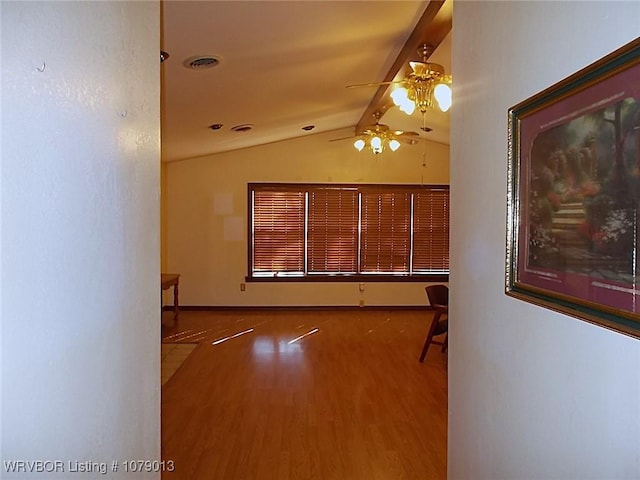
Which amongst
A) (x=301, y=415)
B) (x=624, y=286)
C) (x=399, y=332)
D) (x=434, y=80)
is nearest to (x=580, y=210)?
(x=624, y=286)

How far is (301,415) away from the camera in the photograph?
3.19 meters

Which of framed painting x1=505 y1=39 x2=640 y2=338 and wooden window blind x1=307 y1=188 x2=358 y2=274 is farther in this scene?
wooden window blind x1=307 y1=188 x2=358 y2=274

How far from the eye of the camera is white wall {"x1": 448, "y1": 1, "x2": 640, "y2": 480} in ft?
2.95

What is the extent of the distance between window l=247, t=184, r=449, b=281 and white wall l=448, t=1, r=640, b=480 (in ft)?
17.5

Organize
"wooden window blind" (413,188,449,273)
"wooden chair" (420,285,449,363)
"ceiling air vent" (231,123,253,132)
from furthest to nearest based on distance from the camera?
"wooden window blind" (413,188,449,273)
"ceiling air vent" (231,123,253,132)
"wooden chair" (420,285,449,363)

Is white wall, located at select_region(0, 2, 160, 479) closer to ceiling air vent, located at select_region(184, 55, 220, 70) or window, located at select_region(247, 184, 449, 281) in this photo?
ceiling air vent, located at select_region(184, 55, 220, 70)

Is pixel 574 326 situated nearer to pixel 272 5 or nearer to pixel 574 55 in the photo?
pixel 574 55

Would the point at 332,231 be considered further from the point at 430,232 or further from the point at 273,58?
the point at 273,58

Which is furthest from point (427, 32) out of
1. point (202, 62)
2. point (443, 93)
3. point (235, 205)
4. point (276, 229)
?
point (235, 205)

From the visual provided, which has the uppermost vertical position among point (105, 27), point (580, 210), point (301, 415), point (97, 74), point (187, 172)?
point (187, 172)

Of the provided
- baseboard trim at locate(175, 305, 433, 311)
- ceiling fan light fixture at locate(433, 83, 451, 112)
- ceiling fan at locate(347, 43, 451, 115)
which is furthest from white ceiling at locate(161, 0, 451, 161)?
baseboard trim at locate(175, 305, 433, 311)

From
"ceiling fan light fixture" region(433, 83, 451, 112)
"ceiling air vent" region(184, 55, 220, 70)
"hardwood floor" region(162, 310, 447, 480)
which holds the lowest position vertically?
"hardwood floor" region(162, 310, 447, 480)

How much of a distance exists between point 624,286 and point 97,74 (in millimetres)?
1194

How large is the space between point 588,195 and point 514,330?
1.61 ft
